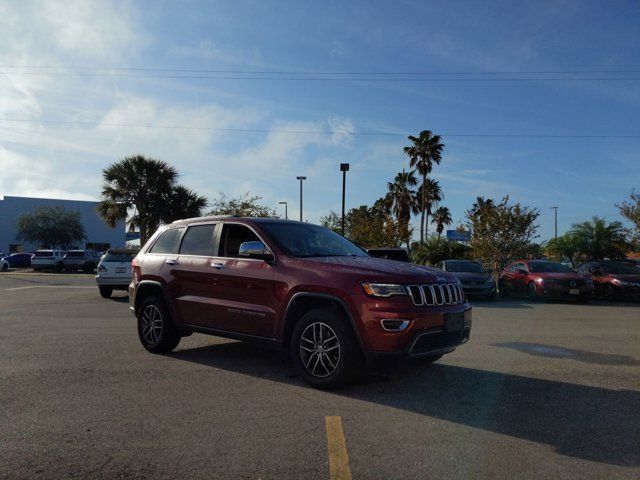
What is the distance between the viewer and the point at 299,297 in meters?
5.58

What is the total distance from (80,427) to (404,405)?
2819mm

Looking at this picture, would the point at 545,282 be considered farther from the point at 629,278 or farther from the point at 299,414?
the point at 299,414

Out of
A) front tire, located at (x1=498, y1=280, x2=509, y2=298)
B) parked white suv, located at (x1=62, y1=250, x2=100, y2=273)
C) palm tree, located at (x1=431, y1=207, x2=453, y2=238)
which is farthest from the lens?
palm tree, located at (x1=431, y1=207, x2=453, y2=238)

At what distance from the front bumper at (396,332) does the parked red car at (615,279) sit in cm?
1518

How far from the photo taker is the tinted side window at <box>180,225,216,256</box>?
22.5 feet

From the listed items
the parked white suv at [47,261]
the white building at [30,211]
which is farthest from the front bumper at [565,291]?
the white building at [30,211]

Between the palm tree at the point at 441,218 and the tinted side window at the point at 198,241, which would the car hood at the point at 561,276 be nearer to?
the tinted side window at the point at 198,241

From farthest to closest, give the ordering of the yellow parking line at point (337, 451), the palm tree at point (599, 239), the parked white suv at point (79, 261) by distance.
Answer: the parked white suv at point (79, 261)
the palm tree at point (599, 239)
the yellow parking line at point (337, 451)

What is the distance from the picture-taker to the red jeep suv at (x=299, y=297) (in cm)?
517

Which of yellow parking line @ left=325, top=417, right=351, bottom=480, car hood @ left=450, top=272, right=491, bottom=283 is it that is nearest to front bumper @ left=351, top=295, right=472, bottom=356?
yellow parking line @ left=325, top=417, right=351, bottom=480

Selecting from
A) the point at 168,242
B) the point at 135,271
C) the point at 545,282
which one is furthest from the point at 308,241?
the point at 545,282

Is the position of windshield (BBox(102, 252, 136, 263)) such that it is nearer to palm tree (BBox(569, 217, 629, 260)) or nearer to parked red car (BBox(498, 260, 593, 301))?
parked red car (BBox(498, 260, 593, 301))

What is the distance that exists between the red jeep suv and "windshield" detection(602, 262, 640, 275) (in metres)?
15.2

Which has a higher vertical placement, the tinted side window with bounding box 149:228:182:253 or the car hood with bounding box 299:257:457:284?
the tinted side window with bounding box 149:228:182:253
